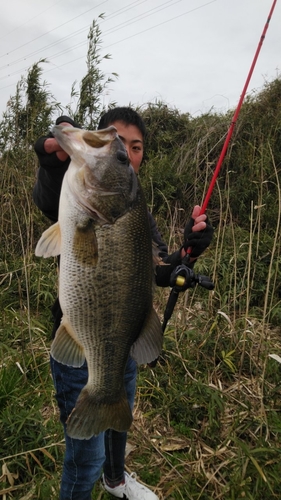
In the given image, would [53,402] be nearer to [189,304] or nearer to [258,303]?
[189,304]

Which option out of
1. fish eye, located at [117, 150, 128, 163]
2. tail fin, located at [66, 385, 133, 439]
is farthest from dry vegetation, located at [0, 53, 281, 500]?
fish eye, located at [117, 150, 128, 163]

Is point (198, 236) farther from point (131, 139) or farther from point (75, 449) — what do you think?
point (75, 449)

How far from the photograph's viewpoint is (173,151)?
7.72 meters

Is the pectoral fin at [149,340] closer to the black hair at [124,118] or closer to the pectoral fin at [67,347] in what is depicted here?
the pectoral fin at [67,347]

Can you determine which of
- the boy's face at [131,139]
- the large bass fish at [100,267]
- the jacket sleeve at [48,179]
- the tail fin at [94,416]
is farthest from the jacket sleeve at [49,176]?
the tail fin at [94,416]

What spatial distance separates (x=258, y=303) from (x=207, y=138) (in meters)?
4.00

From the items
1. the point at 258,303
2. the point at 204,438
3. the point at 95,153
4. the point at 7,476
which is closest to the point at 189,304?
the point at 258,303

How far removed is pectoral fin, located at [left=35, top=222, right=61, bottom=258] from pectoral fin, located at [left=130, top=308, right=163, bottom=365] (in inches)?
19.3

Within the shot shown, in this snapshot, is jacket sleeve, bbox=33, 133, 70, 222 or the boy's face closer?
jacket sleeve, bbox=33, 133, 70, 222

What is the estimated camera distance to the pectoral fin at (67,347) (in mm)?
1421

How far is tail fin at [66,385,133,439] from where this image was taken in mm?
1434

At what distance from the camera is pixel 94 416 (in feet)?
4.79

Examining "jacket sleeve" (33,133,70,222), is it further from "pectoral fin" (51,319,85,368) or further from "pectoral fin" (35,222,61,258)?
"pectoral fin" (51,319,85,368)

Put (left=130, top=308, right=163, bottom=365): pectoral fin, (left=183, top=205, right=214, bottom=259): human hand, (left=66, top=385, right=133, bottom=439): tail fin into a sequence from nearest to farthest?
(left=66, top=385, right=133, bottom=439): tail fin, (left=130, top=308, right=163, bottom=365): pectoral fin, (left=183, top=205, right=214, bottom=259): human hand
